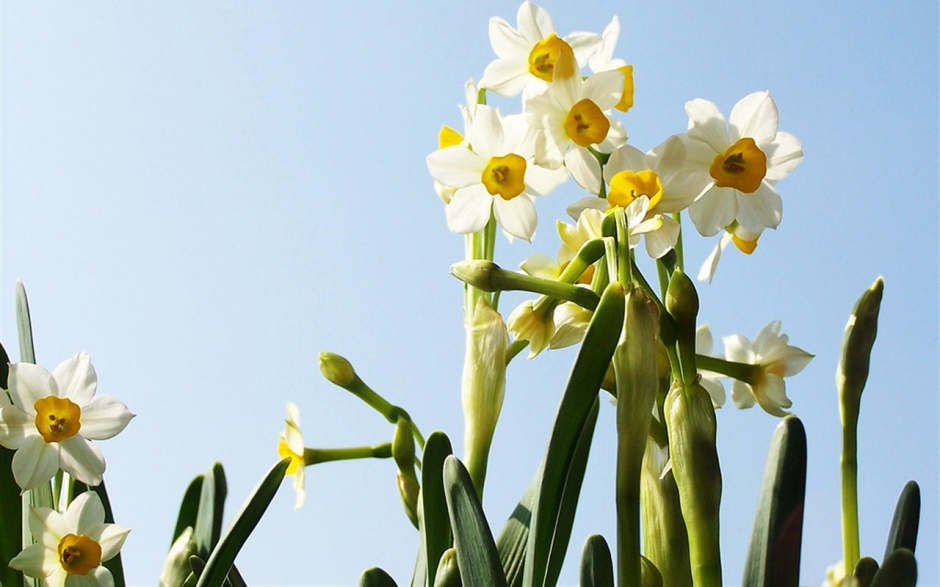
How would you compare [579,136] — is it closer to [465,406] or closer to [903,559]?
[465,406]

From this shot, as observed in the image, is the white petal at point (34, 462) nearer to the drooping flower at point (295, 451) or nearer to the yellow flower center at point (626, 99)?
the drooping flower at point (295, 451)

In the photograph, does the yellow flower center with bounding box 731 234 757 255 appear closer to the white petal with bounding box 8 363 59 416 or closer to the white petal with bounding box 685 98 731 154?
the white petal with bounding box 685 98 731 154

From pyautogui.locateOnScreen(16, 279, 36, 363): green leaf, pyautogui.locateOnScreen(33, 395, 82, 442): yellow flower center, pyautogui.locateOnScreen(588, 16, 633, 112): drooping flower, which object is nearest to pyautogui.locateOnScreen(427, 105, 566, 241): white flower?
pyautogui.locateOnScreen(588, 16, 633, 112): drooping flower

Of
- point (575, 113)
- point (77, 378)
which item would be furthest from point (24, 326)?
point (575, 113)

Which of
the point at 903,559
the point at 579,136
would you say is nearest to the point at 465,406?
the point at 579,136

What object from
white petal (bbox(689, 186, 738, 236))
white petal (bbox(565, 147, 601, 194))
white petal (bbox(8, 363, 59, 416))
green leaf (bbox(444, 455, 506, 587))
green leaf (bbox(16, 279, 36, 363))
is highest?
white petal (bbox(565, 147, 601, 194))

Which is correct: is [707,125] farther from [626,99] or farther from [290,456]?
[290,456]
